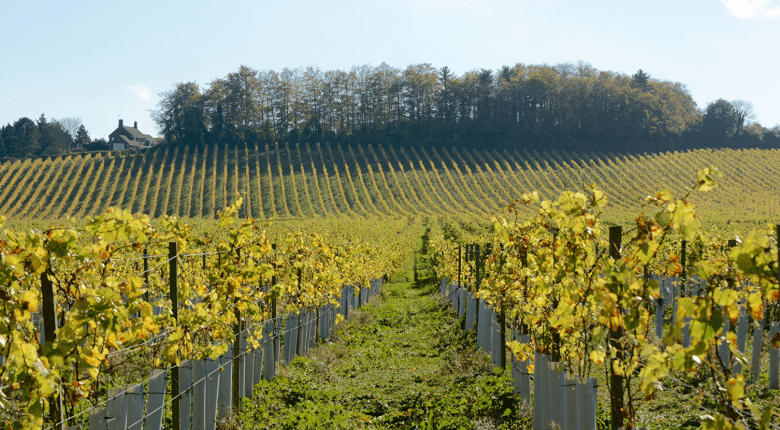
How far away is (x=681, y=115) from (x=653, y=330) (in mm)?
60486

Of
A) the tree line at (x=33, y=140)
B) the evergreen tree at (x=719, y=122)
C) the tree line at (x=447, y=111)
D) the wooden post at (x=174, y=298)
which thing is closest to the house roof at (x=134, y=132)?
the tree line at (x=33, y=140)

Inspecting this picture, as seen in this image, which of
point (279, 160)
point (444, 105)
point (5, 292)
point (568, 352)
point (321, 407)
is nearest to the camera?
point (5, 292)

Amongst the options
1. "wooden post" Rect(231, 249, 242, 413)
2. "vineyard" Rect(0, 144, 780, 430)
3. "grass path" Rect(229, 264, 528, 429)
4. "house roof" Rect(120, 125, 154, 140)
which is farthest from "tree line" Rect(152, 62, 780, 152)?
"wooden post" Rect(231, 249, 242, 413)

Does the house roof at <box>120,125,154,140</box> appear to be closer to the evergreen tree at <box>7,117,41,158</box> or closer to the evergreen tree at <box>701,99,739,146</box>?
the evergreen tree at <box>7,117,41,158</box>

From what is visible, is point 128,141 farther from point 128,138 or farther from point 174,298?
point 174,298

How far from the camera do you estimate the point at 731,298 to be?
163cm

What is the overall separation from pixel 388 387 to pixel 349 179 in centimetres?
4133

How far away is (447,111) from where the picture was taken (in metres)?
Answer: 59.0

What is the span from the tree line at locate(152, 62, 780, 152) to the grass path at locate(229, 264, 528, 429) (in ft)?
158

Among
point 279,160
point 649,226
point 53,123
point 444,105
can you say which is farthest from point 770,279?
point 53,123

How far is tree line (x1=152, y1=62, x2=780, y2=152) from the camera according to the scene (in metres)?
56.0

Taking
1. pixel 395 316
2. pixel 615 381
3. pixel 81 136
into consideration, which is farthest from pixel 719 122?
pixel 81 136

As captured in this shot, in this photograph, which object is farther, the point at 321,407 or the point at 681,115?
the point at 681,115

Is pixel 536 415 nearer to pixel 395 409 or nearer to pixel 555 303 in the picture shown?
pixel 555 303
